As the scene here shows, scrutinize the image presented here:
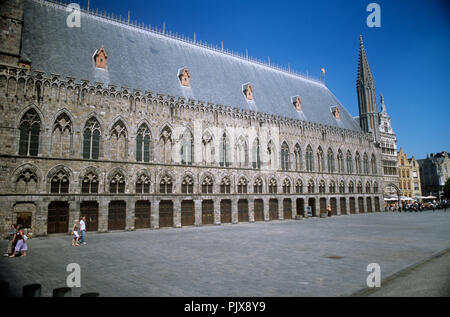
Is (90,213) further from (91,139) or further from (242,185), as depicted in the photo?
(242,185)

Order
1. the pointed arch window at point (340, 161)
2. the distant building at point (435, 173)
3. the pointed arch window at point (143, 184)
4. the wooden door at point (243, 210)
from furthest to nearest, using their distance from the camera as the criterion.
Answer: the distant building at point (435, 173), the pointed arch window at point (340, 161), the wooden door at point (243, 210), the pointed arch window at point (143, 184)

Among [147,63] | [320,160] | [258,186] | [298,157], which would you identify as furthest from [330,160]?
[147,63]

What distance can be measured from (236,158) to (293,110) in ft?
50.2

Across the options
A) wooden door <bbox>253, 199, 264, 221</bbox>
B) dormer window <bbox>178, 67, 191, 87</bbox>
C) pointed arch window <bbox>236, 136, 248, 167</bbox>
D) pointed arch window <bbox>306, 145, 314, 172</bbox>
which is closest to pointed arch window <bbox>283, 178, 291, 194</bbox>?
wooden door <bbox>253, 199, 264, 221</bbox>

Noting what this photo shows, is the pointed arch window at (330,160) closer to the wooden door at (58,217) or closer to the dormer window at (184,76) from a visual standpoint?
the dormer window at (184,76)

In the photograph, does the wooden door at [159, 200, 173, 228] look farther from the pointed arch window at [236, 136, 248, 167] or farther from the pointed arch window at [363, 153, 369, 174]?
the pointed arch window at [363, 153, 369, 174]

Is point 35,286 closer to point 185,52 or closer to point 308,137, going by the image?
point 185,52

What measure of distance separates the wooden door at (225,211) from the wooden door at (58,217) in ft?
52.5

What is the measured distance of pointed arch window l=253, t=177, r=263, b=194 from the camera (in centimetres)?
3730

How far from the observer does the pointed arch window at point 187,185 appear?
31266 millimetres

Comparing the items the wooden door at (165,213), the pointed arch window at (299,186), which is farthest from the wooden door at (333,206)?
the wooden door at (165,213)

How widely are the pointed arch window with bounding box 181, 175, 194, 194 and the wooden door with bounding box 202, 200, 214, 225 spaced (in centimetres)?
229

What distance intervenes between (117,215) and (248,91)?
2382cm
